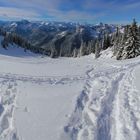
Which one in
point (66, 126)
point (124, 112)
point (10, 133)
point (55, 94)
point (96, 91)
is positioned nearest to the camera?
point (10, 133)

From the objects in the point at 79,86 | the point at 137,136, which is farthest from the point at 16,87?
the point at 137,136

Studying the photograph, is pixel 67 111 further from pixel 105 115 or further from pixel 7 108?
pixel 7 108

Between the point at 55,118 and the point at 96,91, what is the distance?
518cm

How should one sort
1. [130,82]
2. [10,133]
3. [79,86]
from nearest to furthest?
[10,133]
[79,86]
[130,82]

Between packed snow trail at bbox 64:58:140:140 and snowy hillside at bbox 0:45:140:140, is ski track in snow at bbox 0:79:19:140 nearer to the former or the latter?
snowy hillside at bbox 0:45:140:140

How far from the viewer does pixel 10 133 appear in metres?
8.58

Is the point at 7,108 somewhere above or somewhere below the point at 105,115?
below

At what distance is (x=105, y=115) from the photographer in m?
10.8

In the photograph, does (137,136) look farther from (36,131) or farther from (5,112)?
(5,112)

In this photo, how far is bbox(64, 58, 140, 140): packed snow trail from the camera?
8.90 meters

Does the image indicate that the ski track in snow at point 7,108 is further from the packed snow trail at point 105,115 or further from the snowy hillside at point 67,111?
the packed snow trail at point 105,115

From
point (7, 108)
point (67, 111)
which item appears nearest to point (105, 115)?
point (67, 111)

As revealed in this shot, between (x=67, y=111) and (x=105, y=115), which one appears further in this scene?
(x=67, y=111)

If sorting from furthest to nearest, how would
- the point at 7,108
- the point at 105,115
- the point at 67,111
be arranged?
the point at 67,111 < the point at 7,108 < the point at 105,115
